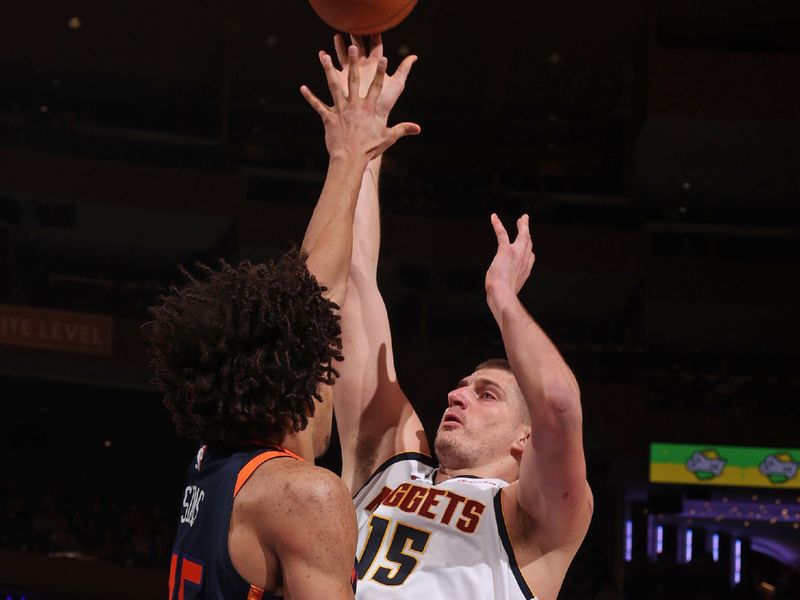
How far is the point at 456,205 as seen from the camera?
50.8ft

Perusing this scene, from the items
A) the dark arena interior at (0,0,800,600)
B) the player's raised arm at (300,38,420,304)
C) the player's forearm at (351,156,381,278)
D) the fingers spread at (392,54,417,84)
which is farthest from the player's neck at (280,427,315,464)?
the dark arena interior at (0,0,800,600)

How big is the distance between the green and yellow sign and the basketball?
38.1 feet

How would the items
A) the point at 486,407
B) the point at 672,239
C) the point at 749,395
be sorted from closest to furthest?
the point at 486,407, the point at 749,395, the point at 672,239

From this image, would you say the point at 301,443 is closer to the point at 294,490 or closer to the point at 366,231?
the point at 294,490

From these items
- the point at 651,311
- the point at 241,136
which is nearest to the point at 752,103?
the point at 651,311

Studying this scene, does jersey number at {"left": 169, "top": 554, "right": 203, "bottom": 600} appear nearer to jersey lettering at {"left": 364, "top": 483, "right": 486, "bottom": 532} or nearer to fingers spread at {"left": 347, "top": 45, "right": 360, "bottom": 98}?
jersey lettering at {"left": 364, "top": 483, "right": 486, "bottom": 532}

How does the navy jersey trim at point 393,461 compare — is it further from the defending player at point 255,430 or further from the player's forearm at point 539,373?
the defending player at point 255,430

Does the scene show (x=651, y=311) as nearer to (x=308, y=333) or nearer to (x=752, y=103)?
(x=752, y=103)

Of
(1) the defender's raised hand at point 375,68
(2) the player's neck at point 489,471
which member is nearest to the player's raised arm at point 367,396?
(2) the player's neck at point 489,471

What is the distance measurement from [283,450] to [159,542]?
38.9 feet

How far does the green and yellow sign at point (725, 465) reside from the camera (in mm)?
14070

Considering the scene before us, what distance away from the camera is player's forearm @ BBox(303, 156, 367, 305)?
2381 millimetres

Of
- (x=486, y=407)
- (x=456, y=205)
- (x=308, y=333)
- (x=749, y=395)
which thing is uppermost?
(x=456, y=205)

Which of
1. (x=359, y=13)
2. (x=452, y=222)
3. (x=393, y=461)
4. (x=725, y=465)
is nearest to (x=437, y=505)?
(x=393, y=461)
